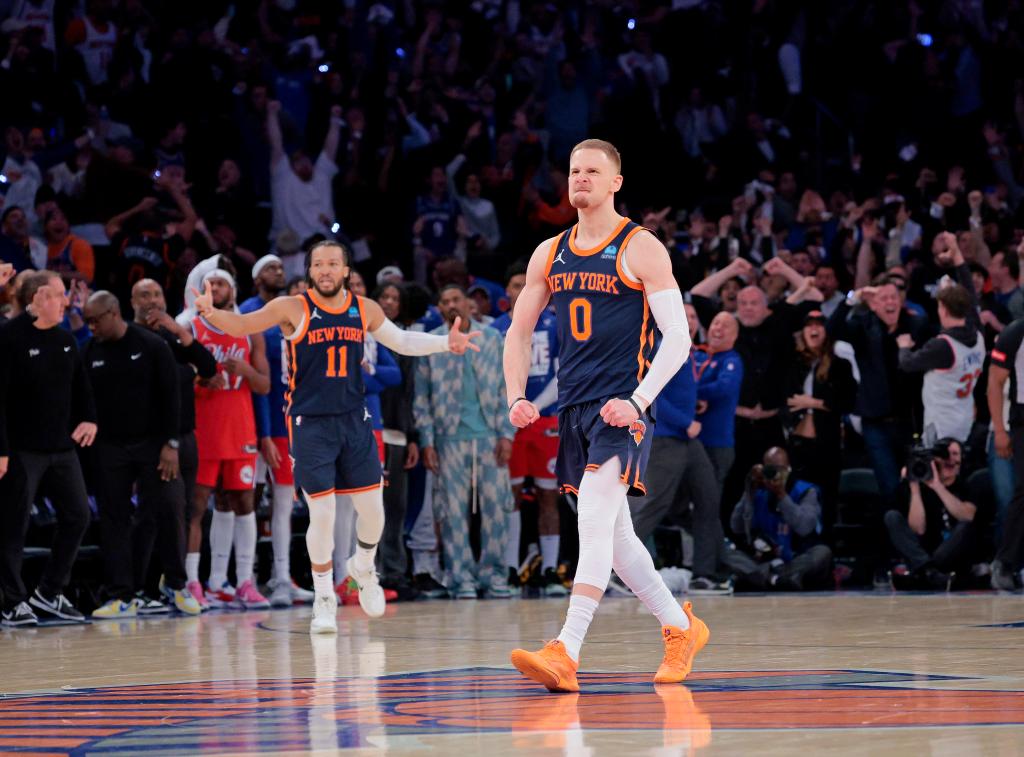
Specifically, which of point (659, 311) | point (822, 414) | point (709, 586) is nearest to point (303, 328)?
point (659, 311)

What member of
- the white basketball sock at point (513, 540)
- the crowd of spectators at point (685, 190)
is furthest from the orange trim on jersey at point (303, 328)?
the white basketball sock at point (513, 540)

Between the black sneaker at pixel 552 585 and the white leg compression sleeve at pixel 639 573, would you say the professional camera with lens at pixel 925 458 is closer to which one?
the black sneaker at pixel 552 585

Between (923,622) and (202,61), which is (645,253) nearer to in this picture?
(923,622)

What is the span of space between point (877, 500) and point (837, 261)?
392 centimetres

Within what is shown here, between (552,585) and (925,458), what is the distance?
3.07m

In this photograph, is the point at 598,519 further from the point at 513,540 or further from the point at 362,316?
the point at 513,540

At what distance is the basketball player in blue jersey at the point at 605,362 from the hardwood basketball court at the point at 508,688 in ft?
1.32

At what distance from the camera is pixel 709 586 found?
1182 centimetres

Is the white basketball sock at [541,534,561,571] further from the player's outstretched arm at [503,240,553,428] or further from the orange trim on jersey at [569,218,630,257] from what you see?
the orange trim on jersey at [569,218,630,257]

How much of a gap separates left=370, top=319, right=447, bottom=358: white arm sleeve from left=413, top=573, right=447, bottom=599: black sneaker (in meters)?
3.24

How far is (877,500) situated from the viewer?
42.1 ft

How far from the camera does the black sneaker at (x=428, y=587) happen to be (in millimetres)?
12164

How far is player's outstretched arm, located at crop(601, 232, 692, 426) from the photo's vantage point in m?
6.11

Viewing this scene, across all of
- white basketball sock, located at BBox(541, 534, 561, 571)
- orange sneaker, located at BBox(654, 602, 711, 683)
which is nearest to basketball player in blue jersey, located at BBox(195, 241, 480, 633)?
orange sneaker, located at BBox(654, 602, 711, 683)
